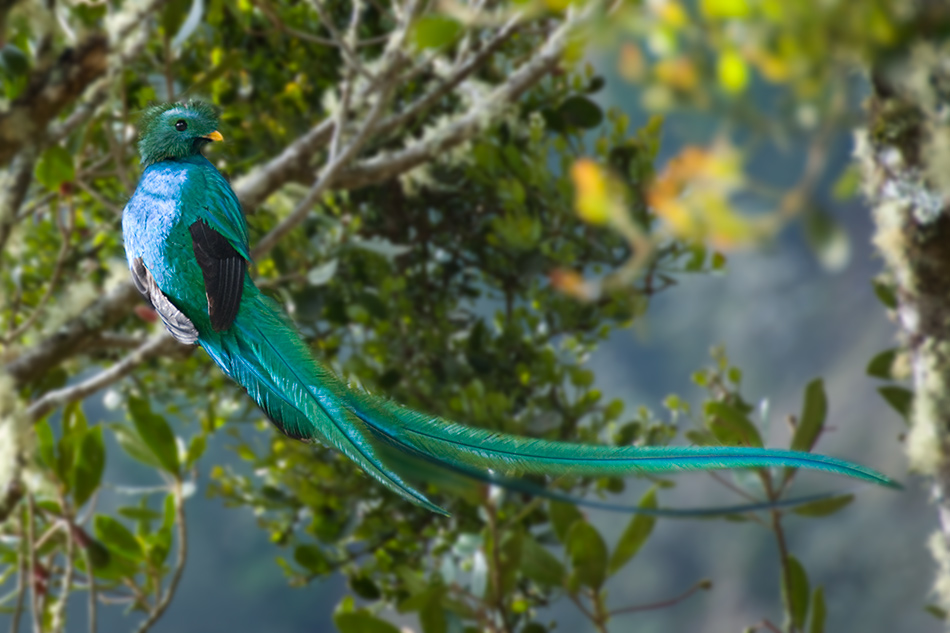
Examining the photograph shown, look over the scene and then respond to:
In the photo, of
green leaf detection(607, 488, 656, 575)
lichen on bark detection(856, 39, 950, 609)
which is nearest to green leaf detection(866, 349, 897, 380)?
lichen on bark detection(856, 39, 950, 609)

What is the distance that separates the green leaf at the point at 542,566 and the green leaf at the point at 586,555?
0.11 feet

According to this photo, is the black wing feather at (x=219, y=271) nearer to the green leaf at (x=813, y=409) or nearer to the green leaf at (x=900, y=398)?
the green leaf at (x=813, y=409)

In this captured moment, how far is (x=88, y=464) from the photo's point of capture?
1.07 meters

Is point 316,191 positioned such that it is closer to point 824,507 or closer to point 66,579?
point 66,579

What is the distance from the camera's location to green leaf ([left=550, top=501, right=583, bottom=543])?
1.10 meters

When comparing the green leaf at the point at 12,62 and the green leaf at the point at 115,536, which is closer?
the green leaf at the point at 12,62

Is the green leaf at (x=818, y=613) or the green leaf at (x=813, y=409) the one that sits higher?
the green leaf at (x=813, y=409)

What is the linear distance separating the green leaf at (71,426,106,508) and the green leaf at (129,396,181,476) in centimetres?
14

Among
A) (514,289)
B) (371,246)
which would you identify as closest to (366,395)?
(371,246)

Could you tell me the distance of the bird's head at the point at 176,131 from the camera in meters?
0.25

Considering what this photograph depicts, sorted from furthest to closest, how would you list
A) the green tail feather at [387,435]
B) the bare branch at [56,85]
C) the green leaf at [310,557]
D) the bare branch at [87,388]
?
the green leaf at [310,557] → the bare branch at [87,388] → the bare branch at [56,85] → the green tail feather at [387,435]

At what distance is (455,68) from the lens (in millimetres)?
1164

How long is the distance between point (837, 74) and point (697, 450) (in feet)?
1.90

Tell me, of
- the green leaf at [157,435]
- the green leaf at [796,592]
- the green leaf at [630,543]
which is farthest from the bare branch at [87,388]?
the green leaf at [796,592]
